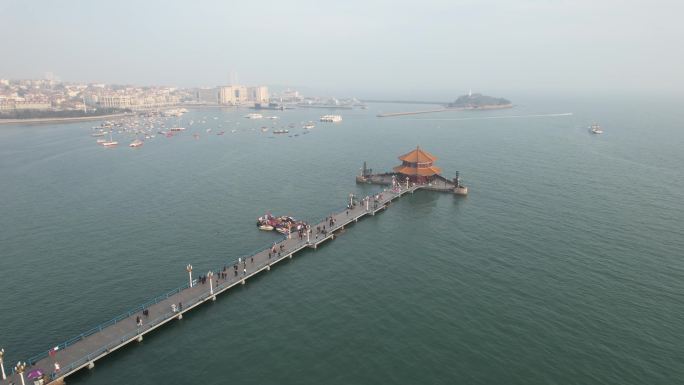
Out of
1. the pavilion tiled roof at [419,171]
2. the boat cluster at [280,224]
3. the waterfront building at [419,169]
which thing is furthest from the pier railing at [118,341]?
the waterfront building at [419,169]

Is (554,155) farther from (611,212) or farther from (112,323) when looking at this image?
(112,323)

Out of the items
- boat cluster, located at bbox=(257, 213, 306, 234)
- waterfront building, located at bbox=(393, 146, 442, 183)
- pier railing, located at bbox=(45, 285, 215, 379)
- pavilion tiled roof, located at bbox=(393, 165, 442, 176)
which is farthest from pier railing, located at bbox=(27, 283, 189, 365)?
waterfront building, located at bbox=(393, 146, 442, 183)

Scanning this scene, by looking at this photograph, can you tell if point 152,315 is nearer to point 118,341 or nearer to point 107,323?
point 107,323

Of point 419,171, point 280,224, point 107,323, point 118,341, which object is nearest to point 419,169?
point 419,171

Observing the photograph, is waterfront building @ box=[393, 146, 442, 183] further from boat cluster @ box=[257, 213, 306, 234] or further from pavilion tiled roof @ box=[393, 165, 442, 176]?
boat cluster @ box=[257, 213, 306, 234]

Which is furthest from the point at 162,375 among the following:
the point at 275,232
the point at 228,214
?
the point at 228,214
